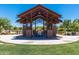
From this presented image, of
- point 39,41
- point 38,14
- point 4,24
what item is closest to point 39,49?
point 39,41

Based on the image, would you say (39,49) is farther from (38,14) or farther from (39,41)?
(38,14)

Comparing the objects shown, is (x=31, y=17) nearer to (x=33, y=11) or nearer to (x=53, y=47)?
(x=33, y=11)

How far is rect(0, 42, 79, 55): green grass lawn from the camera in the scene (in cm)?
966

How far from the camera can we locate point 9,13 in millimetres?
10336

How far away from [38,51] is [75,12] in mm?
2286

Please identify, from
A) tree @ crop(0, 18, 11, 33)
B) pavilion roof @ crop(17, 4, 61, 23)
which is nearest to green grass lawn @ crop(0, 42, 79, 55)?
Answer: tree @ crop(0, 18, 11, 33)

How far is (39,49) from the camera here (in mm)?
9898

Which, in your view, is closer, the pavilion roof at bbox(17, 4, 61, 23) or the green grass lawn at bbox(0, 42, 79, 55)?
the green grass lawn at bbox(0, 42, 79, 55)

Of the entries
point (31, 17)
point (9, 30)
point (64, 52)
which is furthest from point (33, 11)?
point (64, 52)

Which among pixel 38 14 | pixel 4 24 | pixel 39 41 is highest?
pixel 38 14

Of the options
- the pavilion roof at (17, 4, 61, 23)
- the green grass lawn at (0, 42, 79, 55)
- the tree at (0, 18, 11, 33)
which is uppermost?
the pavilion roof at (17, 4, 61, 23)

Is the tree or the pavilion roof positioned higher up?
the pavilion roof

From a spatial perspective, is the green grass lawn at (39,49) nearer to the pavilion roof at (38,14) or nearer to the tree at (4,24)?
the tree at (4,24)

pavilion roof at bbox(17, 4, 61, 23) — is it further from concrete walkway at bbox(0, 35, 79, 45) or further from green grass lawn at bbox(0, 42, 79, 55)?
green grass lawn at bbox(0, 42, 79, 55)
